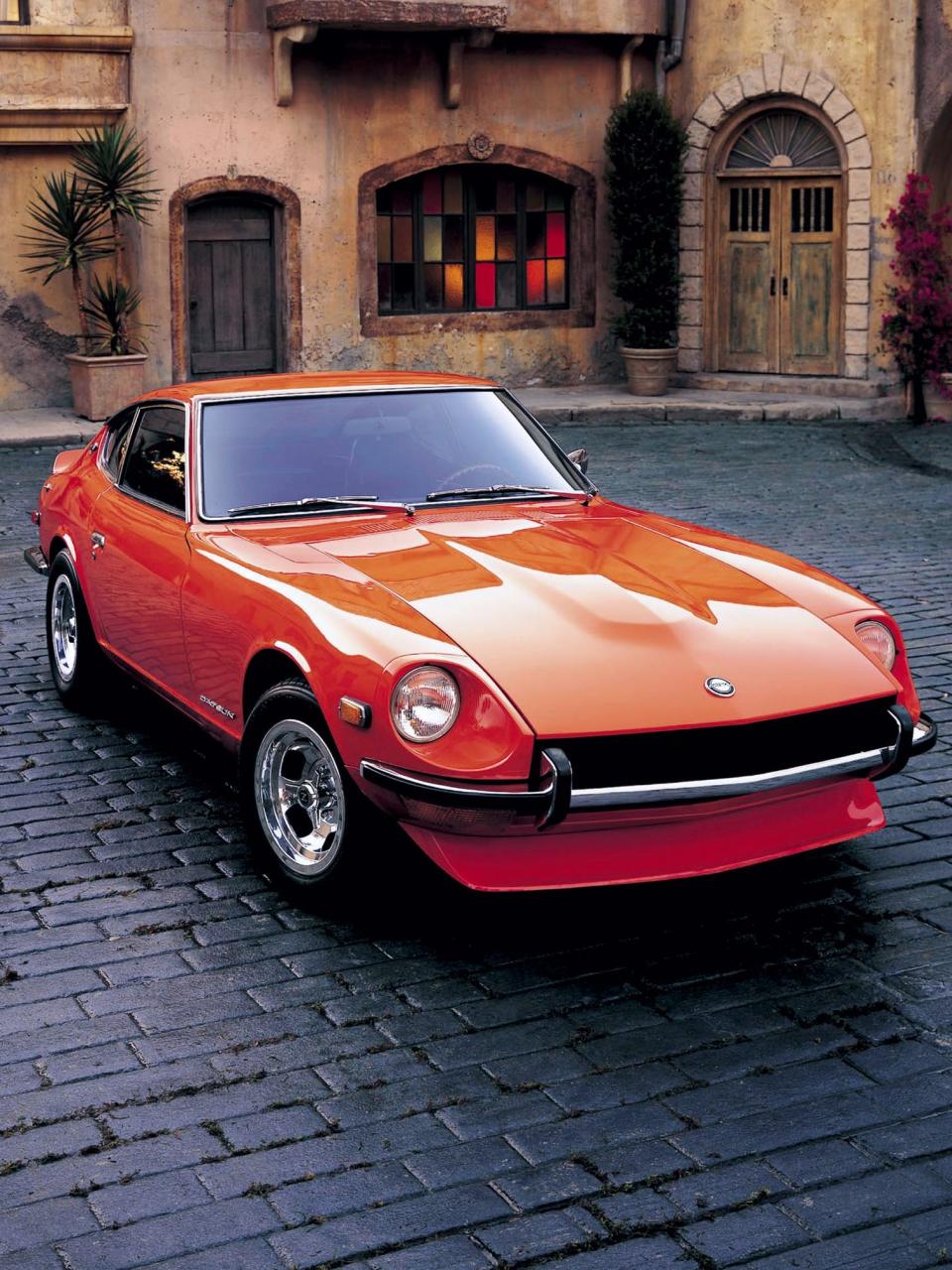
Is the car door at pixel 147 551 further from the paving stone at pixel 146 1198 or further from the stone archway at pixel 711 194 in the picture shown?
the stone archway at pixel 711 194

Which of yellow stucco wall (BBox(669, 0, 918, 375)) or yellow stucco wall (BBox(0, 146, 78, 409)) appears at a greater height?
yellow stucco wall (BBox(669, 0, 918, 375))

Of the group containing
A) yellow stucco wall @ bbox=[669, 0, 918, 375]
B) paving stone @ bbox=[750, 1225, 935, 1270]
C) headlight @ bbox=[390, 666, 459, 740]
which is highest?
yellow stucco wall @ bbox=[669, 0, 918, 375]

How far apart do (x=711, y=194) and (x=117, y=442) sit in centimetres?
1501

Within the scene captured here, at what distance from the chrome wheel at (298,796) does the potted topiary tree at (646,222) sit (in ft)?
51.6

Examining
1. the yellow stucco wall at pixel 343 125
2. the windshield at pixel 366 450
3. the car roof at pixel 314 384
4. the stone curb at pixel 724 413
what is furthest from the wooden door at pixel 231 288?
the windshield at pixel 366 450

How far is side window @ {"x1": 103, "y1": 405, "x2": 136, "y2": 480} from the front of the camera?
695cm

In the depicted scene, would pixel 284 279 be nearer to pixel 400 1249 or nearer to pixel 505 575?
pixel 505 575

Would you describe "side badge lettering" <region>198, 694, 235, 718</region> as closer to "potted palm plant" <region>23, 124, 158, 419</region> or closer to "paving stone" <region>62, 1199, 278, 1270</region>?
"paving stone" <region>62, 1199, 278, 1270</region>

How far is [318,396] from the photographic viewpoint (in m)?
6.30

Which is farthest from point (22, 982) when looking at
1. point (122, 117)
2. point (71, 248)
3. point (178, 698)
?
point (122, 117)

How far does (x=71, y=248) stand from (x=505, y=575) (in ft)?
45.7

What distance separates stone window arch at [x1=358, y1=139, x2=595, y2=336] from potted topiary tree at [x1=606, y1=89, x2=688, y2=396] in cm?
72

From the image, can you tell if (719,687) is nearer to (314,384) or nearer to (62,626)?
(314,384)

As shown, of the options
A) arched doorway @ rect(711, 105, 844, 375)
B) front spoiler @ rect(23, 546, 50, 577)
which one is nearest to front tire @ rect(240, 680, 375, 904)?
front spoiler @ rect(23, 546, 50, 577)
